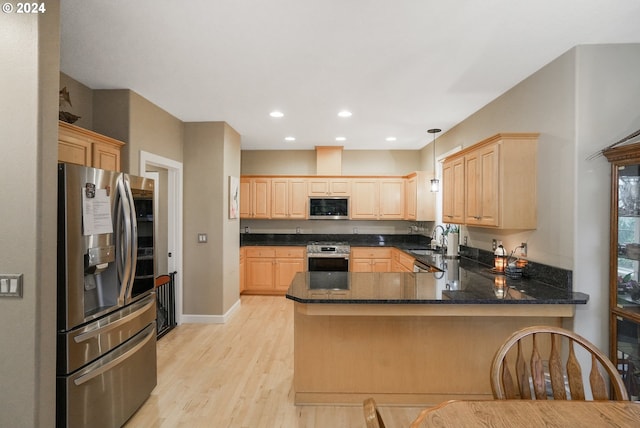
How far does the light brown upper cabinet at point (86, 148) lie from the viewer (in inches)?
94.7

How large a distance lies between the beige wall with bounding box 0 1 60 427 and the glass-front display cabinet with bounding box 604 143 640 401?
335 centimetres

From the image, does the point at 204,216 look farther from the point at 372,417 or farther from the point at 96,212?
the point at 372,417

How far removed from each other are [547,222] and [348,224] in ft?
12.8

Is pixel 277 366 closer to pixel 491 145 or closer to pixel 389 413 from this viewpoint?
pixel 389 413

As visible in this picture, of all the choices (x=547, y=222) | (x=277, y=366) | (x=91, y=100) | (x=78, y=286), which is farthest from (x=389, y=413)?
(x=91, y=100)

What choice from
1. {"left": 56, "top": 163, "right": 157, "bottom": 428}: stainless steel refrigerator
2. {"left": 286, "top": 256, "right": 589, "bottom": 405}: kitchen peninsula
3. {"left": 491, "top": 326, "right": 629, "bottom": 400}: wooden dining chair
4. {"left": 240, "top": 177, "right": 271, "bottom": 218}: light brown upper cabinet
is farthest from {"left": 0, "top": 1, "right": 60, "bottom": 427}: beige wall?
{"left": 240, "top": 177, "right": 271, "bottom": 218}: light brown upper cabinet

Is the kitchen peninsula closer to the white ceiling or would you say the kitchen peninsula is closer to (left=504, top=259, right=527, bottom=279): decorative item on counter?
(left=504, top=259, right=527, bottom=279): decorative item on counter

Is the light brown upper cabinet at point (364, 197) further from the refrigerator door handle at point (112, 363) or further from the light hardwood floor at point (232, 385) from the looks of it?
the refrigerator door handle at point (112, 363)

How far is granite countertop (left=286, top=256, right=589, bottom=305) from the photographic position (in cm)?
222

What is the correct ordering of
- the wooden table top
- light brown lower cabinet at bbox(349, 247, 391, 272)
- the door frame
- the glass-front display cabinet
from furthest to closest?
light brown lower cabinet at bbox(349, 247, 391, 272) < the door frame < the glass-front display cabinet < the wooden table top

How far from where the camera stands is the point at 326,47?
239cm

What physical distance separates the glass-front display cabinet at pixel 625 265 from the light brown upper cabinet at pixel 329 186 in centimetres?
399

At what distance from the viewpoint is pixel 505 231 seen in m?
3.30

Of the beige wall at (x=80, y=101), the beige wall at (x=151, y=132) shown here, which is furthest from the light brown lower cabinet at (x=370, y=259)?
the beige wall at (x=80, y=101)
